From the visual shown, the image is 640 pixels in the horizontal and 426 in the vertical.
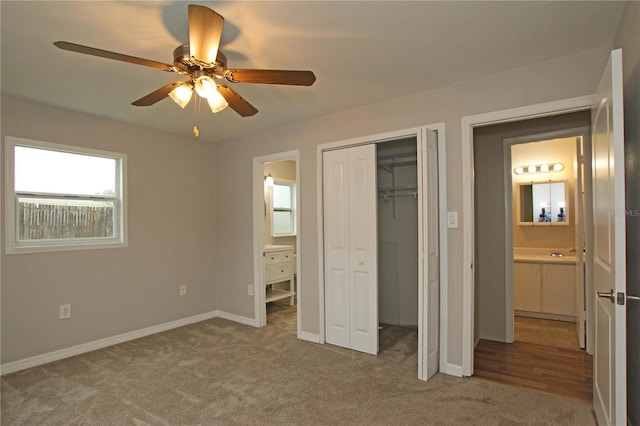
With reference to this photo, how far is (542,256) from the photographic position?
15.5 ft

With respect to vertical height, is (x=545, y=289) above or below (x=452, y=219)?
below

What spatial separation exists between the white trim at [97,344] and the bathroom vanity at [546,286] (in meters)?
3.75

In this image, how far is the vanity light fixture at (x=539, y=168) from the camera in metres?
4.84

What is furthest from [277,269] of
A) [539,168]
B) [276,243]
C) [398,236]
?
[539,168]

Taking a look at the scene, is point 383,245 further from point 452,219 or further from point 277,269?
point 452,219

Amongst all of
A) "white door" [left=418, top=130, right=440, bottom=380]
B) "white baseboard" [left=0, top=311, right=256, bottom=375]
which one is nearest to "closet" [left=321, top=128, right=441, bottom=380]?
"white door" [left=418, top=130, right=440, bottom=380]

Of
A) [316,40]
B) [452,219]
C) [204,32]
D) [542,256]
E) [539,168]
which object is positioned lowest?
[542,256]

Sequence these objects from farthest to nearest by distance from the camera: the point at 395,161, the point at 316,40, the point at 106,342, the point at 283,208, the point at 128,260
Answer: the point at 283,208
the point at 395,161
the point at 128,260
the point at 106,342
the point at 316,40

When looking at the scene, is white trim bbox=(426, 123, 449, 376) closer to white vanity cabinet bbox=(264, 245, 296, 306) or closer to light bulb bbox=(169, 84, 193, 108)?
light bulb bbox=(169, 84, 193, 108)

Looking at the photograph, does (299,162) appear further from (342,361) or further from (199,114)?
(342,361)

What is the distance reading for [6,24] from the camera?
1976 millimetres

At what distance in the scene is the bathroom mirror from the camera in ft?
15.8

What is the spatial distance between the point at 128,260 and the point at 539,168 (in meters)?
5.46

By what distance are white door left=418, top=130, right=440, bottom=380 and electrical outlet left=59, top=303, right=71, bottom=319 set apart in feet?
10.8
